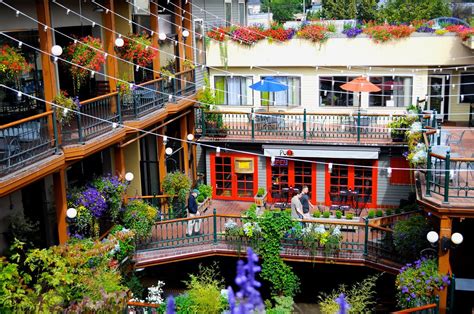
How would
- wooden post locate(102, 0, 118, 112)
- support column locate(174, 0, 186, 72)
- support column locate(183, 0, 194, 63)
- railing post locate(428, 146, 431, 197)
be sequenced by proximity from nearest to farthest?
railing post locate(428, 146, 431, 197)
wooden post locate(102, 0, 118, 112)
support column locate(174, 0, 186, 72)
support column locate(183, 0, 194, 63)

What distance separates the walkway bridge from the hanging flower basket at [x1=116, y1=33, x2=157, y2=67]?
563 cm

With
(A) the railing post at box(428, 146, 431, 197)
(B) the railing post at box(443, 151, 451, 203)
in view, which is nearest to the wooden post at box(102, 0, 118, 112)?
(A) the railing post at box(428, 146, 431, 197)

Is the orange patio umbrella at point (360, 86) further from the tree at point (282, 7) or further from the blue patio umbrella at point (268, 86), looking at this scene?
the tree at point (282, 7)

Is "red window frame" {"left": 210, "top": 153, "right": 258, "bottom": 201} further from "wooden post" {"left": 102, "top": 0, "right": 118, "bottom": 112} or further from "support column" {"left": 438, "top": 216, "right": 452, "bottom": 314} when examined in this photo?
"support column" {"left": 438, "top": 216, "right": 452, "bottom": 314}

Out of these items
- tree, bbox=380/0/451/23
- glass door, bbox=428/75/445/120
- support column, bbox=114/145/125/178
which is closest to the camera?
support column, bbox=114/145/125/178

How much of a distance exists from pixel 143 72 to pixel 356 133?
884cm

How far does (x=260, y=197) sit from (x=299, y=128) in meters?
3.52

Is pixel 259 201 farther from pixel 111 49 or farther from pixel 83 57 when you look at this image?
pixel 83 57

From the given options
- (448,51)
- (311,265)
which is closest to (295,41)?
(448,51)

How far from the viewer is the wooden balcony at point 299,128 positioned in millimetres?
24766

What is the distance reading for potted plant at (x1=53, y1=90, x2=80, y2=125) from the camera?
618 inches

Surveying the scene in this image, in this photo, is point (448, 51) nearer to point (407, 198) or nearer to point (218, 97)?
point (407, 198)

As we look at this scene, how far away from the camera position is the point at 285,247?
19297 mm

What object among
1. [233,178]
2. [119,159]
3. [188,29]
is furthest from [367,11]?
[119,159]
